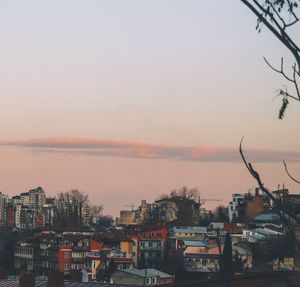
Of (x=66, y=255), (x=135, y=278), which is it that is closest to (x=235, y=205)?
(x=66, y=255)

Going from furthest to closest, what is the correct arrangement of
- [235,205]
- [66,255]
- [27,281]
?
1. [235,205]
2. [66,255]
3. [27,281]

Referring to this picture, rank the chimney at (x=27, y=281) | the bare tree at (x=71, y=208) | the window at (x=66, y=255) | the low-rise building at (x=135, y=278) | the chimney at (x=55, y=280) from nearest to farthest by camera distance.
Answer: the chimney at (x=27, y=281) → the chimney at (x=55, y=280) → the low-rise building at (x=135, y=278) → the window at (x=66, y=255) → the bare tree at (x=71, y=208)

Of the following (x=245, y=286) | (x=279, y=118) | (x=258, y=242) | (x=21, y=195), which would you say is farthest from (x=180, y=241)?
(x=21, y=195)

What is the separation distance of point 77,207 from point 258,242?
2155 inches

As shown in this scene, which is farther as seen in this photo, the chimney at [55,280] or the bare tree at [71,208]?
the bare tree at [71,208]

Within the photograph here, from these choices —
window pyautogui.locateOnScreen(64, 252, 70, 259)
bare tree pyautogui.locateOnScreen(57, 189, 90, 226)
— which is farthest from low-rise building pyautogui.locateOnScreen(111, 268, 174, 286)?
bare tree pyautogui.locateOnScreen(57, 189, 90, 226)

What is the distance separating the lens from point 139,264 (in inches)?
2544

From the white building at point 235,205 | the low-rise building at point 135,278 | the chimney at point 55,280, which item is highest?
the white building at point 235,205

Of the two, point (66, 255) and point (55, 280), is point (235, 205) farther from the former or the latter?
point (55, 280)

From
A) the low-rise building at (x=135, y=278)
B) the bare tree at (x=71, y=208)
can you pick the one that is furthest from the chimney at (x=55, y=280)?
the bare tree at (x=71, y=208)

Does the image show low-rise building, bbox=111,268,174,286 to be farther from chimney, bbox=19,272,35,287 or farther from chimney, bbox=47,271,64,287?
chimney, bbox=19,272,35,287

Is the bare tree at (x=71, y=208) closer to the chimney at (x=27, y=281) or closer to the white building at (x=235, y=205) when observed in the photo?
the white building at (x=235, y=205)

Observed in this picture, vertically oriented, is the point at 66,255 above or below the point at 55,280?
below

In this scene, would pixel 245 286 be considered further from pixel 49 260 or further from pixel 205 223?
pixel 205 223
